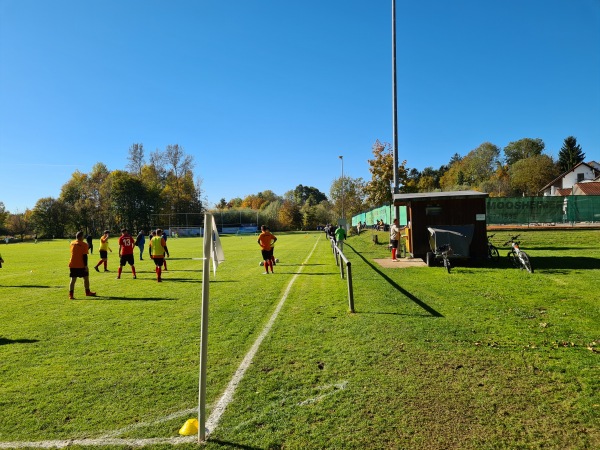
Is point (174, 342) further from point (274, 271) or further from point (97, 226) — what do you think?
point (97, 226)

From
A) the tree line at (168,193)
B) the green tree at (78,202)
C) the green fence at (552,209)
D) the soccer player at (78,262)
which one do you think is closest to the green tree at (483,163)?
the tree line at (168,193)

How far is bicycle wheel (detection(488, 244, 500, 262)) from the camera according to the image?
14836 millimetres

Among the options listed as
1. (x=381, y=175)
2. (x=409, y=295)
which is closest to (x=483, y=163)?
(x=381, y=175)

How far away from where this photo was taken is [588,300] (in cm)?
798

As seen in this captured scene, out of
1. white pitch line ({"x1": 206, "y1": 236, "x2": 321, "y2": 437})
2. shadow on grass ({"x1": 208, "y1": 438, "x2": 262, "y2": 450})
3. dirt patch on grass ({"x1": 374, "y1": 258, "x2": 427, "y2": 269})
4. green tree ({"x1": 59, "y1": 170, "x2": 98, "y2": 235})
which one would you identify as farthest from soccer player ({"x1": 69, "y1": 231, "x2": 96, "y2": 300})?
green tree ({"x1": 59, "y1": 170, "x2": 98, "y2": 235})

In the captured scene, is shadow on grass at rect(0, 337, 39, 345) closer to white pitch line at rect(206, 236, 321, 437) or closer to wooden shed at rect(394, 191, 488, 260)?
white pitch line at rect(206, 236, 321, 437)

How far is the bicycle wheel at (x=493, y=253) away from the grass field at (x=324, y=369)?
15.7 feet

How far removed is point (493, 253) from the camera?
50.4 feet

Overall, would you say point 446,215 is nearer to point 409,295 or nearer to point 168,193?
point 409,295

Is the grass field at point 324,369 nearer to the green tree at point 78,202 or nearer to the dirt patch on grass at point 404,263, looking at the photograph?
the dirt patch on grass at point 404,263

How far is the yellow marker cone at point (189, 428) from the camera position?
3506mm

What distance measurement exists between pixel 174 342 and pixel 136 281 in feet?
26.5

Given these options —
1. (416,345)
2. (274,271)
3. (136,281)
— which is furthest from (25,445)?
(274,271)

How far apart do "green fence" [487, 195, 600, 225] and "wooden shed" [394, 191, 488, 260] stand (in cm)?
1410
